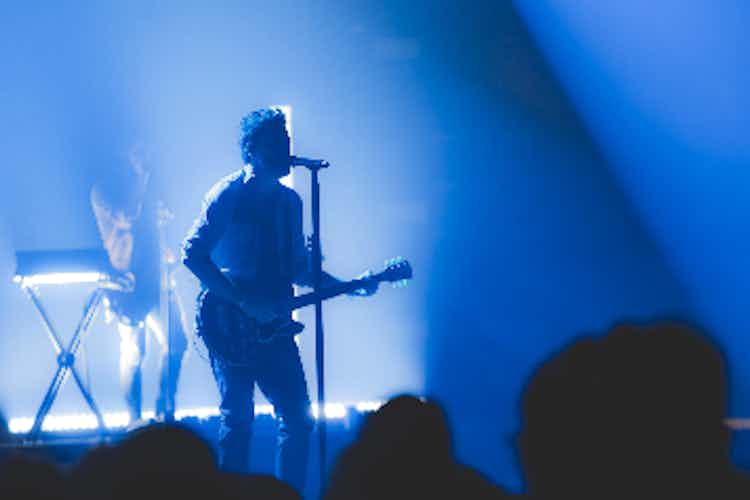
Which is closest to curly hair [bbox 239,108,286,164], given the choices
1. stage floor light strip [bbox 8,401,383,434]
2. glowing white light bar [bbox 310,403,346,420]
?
glowing white light bar [bbox 310,403,346,420]

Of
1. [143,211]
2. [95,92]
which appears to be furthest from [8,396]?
[95,92]

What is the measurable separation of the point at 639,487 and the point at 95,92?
523 cm

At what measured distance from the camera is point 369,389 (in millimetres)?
5344

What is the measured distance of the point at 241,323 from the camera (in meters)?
2.74

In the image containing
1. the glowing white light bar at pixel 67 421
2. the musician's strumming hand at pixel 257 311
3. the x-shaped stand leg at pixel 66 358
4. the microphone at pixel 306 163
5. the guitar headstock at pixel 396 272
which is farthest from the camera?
the glowing white light bar at pixel 67 421

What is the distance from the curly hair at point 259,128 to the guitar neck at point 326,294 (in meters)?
0.53

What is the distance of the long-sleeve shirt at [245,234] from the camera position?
2699mm

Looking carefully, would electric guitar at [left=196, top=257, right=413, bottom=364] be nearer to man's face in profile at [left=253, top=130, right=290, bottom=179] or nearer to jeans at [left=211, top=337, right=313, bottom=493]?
jeans at [left=211, top=337, right=313, bottom=493]

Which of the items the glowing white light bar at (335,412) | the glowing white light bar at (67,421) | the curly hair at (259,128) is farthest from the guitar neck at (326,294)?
the glowing white light bar at (67,421)

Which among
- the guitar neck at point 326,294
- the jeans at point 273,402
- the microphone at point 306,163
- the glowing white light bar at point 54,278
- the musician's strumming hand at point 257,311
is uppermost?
the microphone at point 306,163

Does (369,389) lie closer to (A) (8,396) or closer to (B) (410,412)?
(A) (8,396)

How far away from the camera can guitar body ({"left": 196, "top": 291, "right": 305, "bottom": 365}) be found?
273 cm

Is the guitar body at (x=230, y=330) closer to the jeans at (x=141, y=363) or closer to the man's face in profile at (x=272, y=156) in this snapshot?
the man's face in profile at (x=272, y=156)

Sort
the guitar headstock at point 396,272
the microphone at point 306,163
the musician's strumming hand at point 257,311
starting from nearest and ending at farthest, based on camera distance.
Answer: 1. the musician's strumming hand at point 257,311
2. the microphone at point 306,163
3. the guitar headstock at point 396,272
